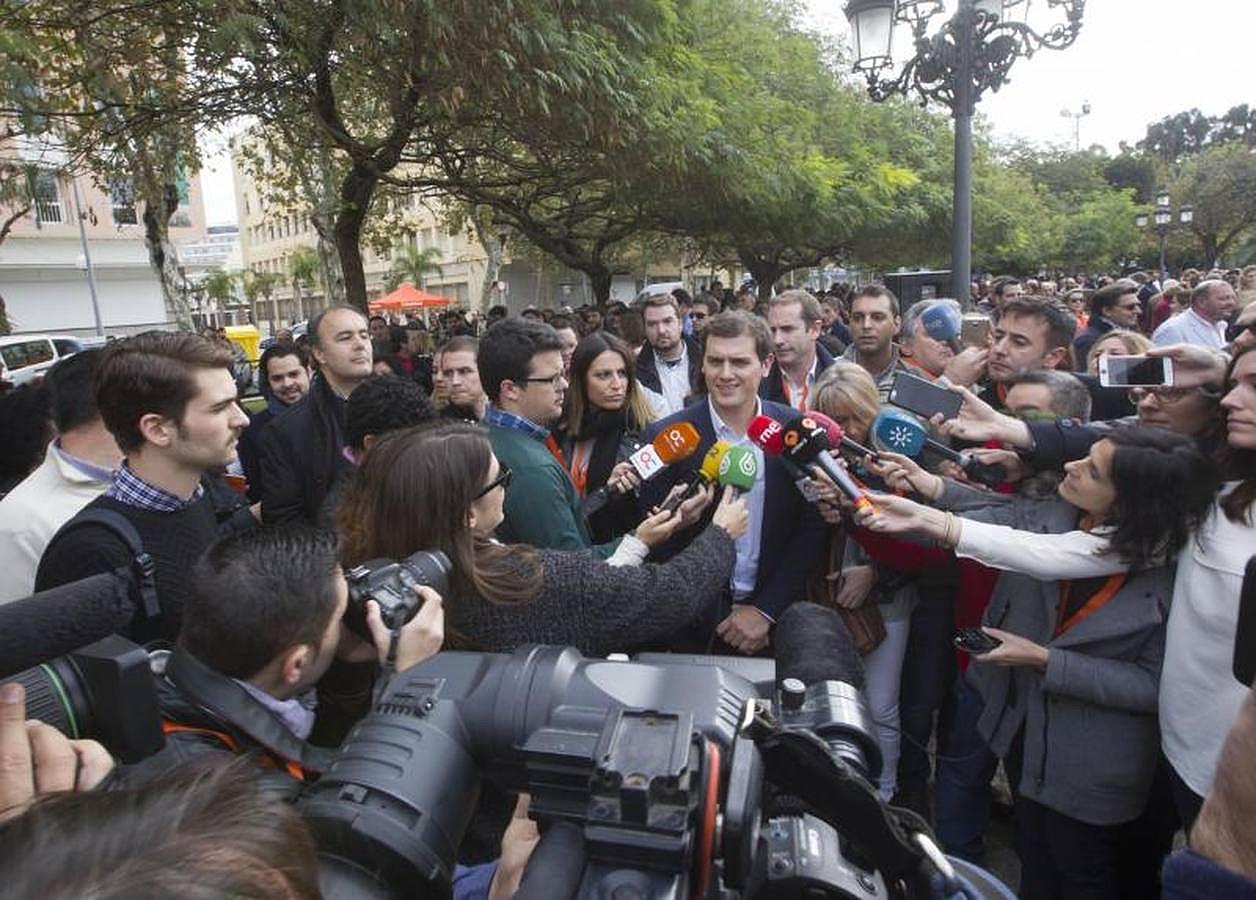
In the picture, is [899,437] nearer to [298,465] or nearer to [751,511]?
[751,511]

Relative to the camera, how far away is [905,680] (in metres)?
3.00

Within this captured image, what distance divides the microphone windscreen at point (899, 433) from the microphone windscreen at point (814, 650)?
1250mm

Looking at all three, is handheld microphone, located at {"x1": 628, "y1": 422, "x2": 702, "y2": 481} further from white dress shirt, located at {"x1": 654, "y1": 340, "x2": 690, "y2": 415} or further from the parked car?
the parked car

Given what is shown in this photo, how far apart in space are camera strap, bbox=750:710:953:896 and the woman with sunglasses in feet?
2.52

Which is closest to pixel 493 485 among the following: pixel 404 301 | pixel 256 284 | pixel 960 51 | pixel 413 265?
pixel 960 51

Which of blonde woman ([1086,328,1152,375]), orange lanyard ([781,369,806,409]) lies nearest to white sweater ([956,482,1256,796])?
blonde woman ([1086,328,1152,375])

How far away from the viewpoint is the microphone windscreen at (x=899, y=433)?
2621 millimetres

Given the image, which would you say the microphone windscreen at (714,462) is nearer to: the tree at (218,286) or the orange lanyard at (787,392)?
the orange lanyard at (787,392)

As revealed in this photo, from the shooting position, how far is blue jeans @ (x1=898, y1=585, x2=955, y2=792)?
2908 millimetres

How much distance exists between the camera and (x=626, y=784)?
82 cm

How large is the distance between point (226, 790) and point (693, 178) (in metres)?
7.96

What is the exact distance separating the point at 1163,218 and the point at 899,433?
2492cm

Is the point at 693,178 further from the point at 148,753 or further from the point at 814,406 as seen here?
the point at 148,753

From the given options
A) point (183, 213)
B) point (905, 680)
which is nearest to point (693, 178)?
point (905, 680)
